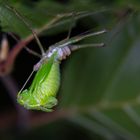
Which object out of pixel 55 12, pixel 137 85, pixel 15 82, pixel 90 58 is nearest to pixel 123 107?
pixel 137 85

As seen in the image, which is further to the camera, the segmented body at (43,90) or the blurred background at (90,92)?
the blurred background at (90,92)

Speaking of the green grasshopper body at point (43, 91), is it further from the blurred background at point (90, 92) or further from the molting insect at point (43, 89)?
the blurred background at point (90, 92)

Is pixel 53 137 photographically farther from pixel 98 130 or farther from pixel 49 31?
pixel 49 31

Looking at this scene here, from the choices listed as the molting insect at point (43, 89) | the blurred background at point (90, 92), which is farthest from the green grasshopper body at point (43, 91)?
the blurred background at point (90, 92)

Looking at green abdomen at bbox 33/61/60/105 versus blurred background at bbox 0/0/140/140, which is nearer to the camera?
green abdomen at bbox 33/61/60/105

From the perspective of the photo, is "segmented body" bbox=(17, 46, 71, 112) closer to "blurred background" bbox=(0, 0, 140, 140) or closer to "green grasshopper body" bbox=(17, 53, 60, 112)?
"green grasshopper body" bbox=(17, 53, 60, 112)

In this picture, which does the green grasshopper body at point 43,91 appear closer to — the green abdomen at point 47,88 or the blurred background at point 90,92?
the green abdomen at point 47,88

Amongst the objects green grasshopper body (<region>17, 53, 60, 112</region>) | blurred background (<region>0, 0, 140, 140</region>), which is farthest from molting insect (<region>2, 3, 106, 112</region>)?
blurred background (<region>0, 0, 140, 140</region>)
